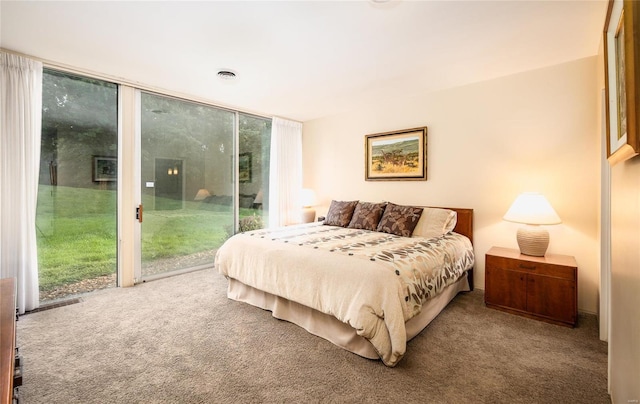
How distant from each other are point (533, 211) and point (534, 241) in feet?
0.98

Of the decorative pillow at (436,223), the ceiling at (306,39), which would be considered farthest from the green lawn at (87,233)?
the decorative pillow at (436,223)

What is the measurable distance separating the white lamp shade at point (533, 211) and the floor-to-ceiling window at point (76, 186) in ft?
14.5

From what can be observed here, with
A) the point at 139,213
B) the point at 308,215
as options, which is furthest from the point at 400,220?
the point at 139,213

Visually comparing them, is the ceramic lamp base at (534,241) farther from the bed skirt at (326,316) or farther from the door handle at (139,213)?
the door handle at (139,213)

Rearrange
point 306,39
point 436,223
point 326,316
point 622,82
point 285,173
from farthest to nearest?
point 285,173
point 436,223
point 306,39
point 326,316
point 622,82

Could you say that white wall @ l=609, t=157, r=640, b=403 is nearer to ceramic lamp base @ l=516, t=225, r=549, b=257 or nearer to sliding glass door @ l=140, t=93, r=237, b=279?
ceramic lamp base @ l=516, t=225, r=549, b=257

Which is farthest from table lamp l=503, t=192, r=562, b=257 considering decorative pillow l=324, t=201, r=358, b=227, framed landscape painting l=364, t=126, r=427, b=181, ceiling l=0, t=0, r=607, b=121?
decorative pillow l=324, t=201, r=358, b=227

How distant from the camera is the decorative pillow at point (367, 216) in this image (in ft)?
12.0

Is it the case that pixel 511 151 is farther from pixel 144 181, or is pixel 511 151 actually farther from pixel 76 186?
pixel 76 186

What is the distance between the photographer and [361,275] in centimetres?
199

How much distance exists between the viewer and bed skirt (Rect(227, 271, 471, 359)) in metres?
2.06

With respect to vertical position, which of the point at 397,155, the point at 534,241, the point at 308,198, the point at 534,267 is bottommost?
the point at 534,267

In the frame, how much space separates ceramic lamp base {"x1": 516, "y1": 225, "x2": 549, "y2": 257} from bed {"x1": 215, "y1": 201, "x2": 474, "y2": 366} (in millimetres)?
557

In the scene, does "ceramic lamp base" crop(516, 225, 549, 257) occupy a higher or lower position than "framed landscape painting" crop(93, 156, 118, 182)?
lower
